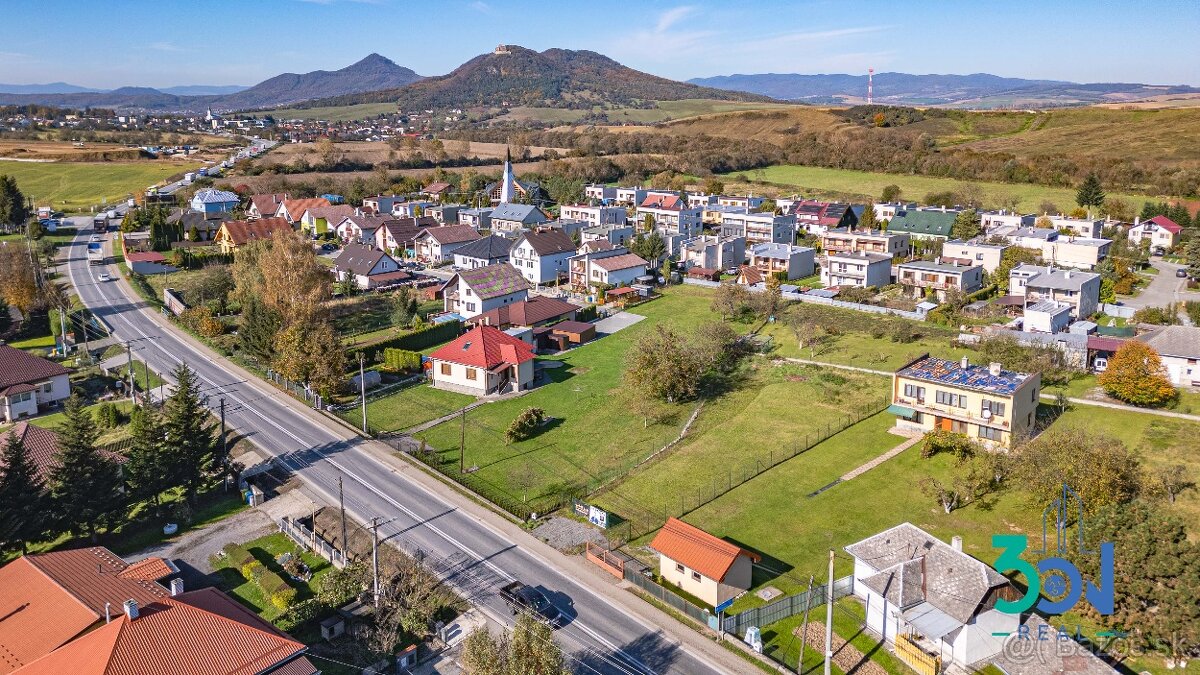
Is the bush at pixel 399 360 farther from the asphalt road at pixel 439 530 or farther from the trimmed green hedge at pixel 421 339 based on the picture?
the asphalt road at pixel 439 530

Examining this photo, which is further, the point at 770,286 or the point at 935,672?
the point at 770,286

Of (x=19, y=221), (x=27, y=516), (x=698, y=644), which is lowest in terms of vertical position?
(x=698, y=644)

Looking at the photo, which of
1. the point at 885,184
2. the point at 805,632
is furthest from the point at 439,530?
the point at 885,184

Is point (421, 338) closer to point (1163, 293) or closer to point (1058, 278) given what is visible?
point (1058, 278)

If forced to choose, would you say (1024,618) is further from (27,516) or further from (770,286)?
(770,286)

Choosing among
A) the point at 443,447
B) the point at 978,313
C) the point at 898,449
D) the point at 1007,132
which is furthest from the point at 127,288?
the point at 1007,132

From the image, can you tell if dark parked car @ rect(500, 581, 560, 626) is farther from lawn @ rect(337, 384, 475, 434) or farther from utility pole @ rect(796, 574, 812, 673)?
lawn @ rect(337, 384, 475, 434)
